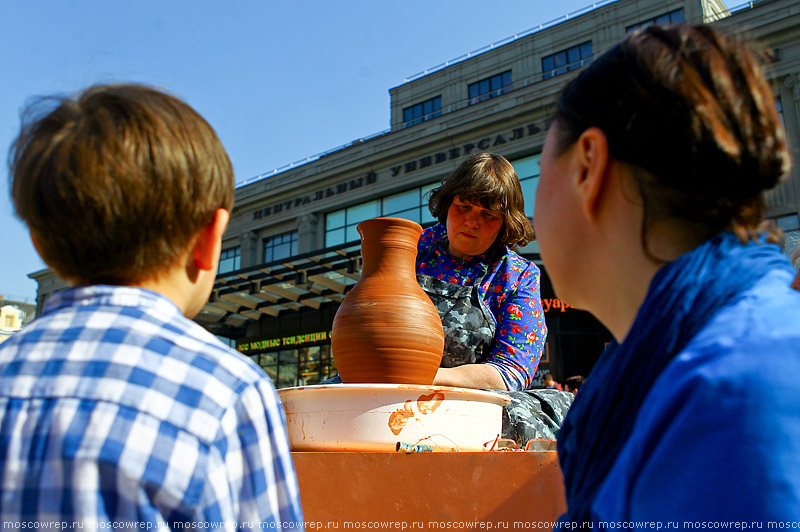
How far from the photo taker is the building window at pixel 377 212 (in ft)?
64.8

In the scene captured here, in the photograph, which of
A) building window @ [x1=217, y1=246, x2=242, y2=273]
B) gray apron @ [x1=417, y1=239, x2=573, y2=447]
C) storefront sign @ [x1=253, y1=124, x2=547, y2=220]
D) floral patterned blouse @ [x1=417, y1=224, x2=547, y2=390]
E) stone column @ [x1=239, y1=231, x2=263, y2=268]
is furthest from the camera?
building window @ [x1=217, y1=246, x2=242, y2=273]

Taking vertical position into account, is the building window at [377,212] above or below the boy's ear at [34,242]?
above

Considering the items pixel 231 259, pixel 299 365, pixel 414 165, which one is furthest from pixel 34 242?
pixel 231 259

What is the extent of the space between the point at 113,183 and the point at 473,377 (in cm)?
206

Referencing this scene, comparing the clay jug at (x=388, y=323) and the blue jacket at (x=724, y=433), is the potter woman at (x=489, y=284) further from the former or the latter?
the blue jacket at (x=724, y=433)

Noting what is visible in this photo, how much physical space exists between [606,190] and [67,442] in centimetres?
96

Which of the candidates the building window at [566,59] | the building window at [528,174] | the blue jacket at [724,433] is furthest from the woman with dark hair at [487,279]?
the building window at [566,59]

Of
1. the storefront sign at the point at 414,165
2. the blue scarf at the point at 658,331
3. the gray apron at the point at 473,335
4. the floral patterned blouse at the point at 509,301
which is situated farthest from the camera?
the storefront sign at the point at 414,165

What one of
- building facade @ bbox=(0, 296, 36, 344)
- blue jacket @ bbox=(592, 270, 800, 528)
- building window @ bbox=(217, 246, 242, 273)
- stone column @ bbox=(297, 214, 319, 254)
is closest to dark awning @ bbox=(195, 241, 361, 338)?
stone column @ bbox=(297, 214, 319, 254)

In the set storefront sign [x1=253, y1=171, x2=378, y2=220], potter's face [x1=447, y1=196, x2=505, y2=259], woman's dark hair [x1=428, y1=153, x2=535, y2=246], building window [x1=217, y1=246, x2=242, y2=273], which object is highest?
storefront sign [x1=253, y1=171, x2=378, y2=220]

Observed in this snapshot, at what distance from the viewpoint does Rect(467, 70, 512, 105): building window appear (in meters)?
22.2

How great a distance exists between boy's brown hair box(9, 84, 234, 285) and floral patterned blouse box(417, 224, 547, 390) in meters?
2.07

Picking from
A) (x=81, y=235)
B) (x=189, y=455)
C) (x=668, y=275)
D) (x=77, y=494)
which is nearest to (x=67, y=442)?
(x=77, y=494)

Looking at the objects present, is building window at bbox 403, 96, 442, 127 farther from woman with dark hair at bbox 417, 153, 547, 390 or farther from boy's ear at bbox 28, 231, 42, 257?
boy's ear at bbox 28, 231, 42, 257
